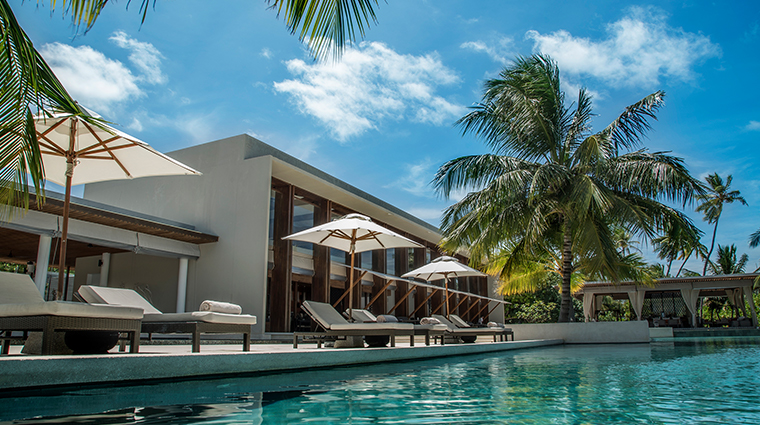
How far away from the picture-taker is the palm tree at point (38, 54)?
7.34 ft

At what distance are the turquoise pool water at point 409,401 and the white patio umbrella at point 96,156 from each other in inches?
121

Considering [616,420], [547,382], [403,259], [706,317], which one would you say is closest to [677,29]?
[403,259]

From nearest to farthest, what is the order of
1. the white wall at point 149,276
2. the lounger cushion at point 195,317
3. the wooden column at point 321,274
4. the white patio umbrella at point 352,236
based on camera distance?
the lounger cushion at point 195,317 → the white patio umbrella at point 352,236 → the white wall at point 149,276 → the wooden column at point 321,274

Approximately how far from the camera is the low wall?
13.5 metres

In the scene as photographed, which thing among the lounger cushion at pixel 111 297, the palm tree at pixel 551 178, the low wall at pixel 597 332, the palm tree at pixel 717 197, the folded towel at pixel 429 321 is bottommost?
the low wall at pixel 597 332

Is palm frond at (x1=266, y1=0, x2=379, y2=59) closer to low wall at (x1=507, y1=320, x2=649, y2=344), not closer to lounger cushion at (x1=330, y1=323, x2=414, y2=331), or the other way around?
lounger cushion at (x1=330, y1=323, x2=414, y2=331)

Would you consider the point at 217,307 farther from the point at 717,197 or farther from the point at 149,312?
the point at 717,197

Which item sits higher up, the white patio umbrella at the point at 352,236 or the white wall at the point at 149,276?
the white patio umbrella at the point at 352,236

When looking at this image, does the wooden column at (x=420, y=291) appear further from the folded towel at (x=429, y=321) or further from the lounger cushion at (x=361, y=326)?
the lounger cushion at (x=361, y=326)

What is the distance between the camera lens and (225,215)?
13375mm

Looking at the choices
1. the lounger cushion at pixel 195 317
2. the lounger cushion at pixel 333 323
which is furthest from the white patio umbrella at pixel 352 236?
the lounger cushion at pixel 195 317

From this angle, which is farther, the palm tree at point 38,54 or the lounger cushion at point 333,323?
the lounger cushion at point 333,323

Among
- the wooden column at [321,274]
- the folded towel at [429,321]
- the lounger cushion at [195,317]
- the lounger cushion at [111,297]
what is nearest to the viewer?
the lounger cushion at [195,317]

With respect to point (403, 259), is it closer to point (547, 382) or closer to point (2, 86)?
point (547, 382)
